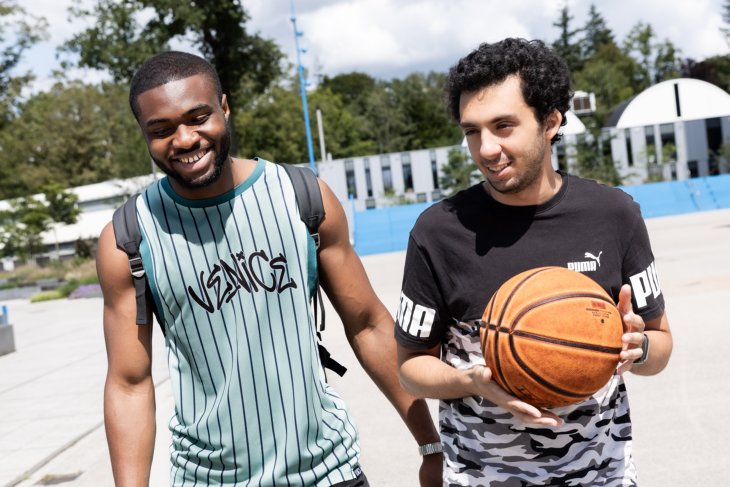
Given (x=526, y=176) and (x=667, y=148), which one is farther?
(x=667, y=148)

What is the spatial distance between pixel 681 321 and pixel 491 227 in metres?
8.81

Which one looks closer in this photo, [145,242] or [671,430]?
[145,242]

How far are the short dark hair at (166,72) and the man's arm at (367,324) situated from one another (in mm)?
554

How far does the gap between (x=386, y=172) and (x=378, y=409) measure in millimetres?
50985

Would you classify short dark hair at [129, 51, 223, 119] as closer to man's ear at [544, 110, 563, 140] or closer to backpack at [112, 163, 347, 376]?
backpack at [112, 163, 347, 376]

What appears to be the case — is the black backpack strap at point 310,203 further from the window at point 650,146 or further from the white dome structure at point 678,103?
Answer: the window at point 650,146

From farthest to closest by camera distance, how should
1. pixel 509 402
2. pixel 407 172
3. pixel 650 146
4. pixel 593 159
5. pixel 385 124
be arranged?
pixel 385 124
pixel 407 172
pixel 650 146
pixel 593 159
pixel 509 402

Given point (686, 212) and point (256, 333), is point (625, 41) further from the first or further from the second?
point (256, 333)

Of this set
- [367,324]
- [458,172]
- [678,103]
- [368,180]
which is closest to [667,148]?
[458,172]

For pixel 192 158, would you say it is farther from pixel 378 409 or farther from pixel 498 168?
pixel 378 409

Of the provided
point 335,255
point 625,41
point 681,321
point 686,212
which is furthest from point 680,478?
point 625,41

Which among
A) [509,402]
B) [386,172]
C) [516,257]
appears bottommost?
[509,402]

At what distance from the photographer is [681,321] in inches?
425

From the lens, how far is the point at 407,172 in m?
58.8
